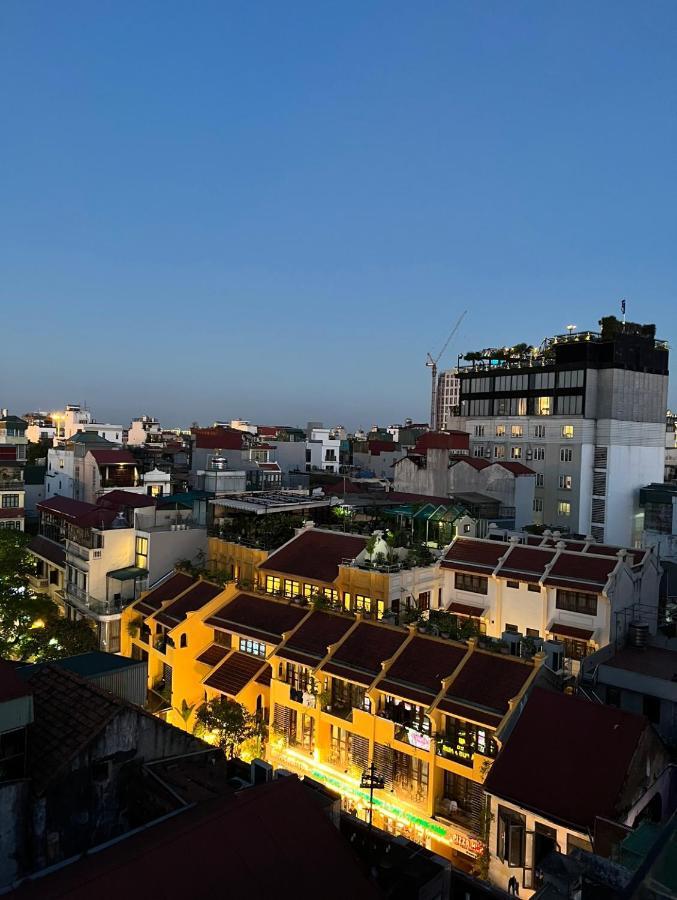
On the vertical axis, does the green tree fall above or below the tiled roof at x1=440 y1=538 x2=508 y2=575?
below

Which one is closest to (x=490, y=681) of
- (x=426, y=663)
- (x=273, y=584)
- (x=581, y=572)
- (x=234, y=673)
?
(x=426, y=663)

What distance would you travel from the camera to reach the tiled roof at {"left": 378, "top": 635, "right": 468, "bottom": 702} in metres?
26.8

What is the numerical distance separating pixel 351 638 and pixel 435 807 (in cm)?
820

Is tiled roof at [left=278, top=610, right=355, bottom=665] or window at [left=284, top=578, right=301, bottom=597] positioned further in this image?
window at [left=284, top=578, right=301, bottom=597]

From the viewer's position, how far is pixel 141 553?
140 ft

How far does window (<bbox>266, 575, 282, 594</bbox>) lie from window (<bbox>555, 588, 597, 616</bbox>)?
50.6 ft

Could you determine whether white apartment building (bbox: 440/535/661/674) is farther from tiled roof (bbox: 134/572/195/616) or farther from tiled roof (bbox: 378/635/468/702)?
tiled roof (bbox: 134/572/195/616)

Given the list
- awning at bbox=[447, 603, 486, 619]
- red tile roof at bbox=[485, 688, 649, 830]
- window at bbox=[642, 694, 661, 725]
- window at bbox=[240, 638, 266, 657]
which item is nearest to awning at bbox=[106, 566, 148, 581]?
window at bbox=[240, 638, 266, 657]

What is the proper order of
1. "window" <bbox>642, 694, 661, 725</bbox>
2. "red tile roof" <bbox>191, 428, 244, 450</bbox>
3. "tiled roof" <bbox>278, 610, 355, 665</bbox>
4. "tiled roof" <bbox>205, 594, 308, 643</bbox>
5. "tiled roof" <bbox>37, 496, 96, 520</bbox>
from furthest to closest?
"red tile roof" <bbox>191, 428, 244, 450</bbox> → "tiled roof" <bbox>37, 496, 96, 520</bbox> → "tiled roof" <bbox>205, 594, 308, 643</bbox> → "tiled roof" <bbox>278, 610, 355, 665</bbox> → "window" <bbox>642, 694, 661, 725</bbox>

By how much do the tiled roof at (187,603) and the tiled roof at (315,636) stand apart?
6879 mm

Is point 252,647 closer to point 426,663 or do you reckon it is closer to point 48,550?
point 426,663

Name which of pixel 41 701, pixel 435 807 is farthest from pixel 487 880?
pixel 41 701

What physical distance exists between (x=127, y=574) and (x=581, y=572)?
1084 inches

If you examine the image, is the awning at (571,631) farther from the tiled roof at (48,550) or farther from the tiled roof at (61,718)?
the tiled roof at (48,550)
